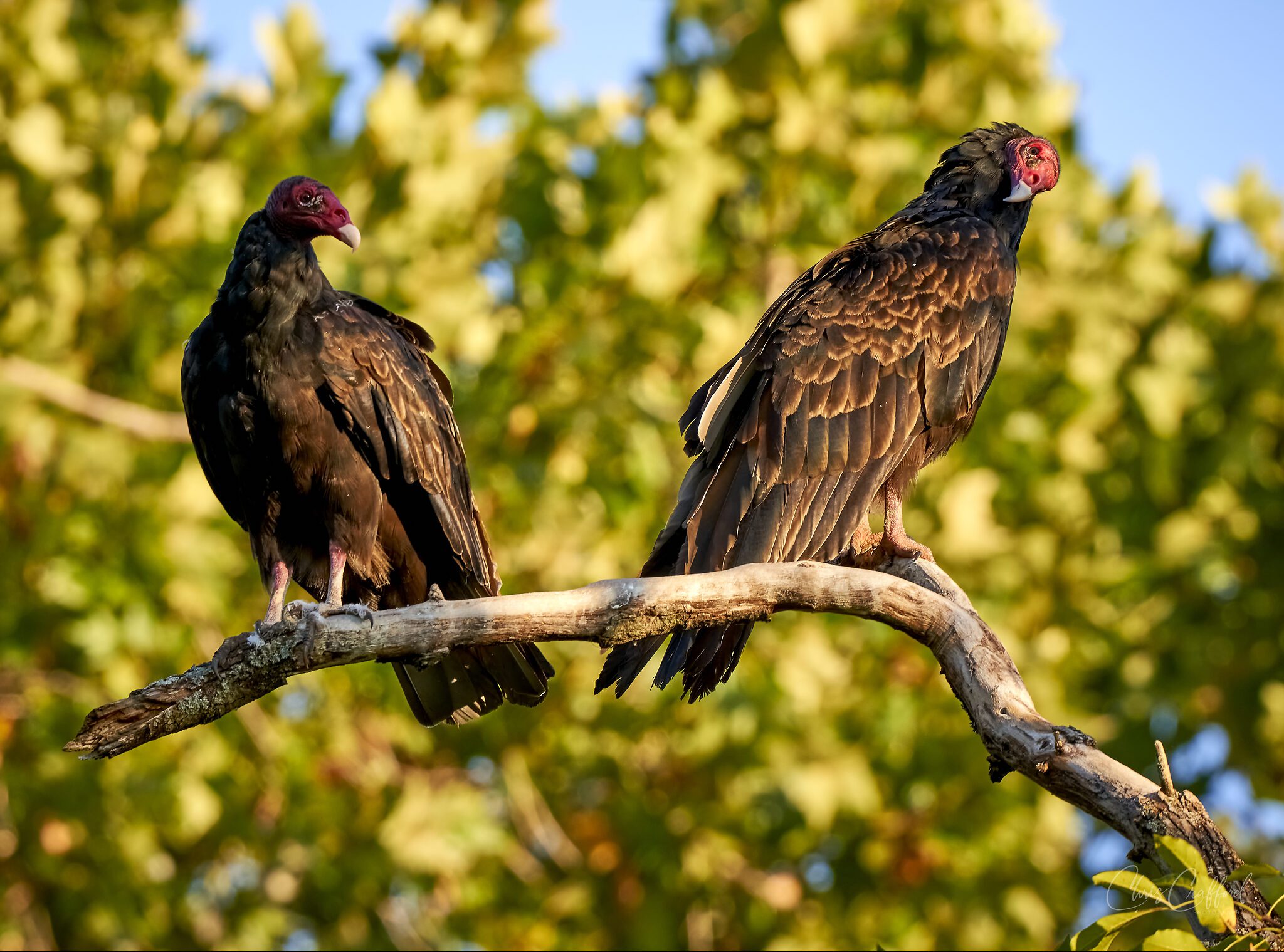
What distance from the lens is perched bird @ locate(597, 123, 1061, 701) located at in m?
4.24

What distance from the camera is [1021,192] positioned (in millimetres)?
4852

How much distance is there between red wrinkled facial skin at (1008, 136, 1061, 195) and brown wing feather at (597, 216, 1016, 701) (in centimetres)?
29

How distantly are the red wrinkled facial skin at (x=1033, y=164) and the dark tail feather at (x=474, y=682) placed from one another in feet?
7.92

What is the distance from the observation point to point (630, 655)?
12.5 feet

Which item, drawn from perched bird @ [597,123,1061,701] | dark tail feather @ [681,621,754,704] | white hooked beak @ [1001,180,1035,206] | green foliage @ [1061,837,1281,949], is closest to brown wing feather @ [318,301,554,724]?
dark tail feather @ [681,621,754,704]

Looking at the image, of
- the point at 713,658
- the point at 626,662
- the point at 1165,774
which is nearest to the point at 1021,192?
the point at 713,658

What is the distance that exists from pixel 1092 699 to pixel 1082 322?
239cm

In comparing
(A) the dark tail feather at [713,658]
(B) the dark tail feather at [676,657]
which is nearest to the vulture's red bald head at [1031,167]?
(A) the dark tail feather at [713,658]

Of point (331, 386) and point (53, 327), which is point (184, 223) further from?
point (331, 386)

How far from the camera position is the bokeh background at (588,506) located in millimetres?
7262

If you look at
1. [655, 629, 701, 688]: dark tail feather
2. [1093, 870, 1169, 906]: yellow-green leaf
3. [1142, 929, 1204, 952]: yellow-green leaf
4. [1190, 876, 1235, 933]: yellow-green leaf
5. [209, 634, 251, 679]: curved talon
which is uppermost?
[655, 629, 701, 688]: dark tail feather

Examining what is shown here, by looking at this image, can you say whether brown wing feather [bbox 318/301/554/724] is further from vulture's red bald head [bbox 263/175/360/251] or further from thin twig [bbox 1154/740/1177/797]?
thin twig [bbox 1154/740/1177/797]

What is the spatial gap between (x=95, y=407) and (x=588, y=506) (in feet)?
8.66

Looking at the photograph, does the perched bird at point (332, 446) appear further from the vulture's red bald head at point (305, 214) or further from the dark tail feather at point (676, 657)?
the dark tail feather at point (676, 657)
